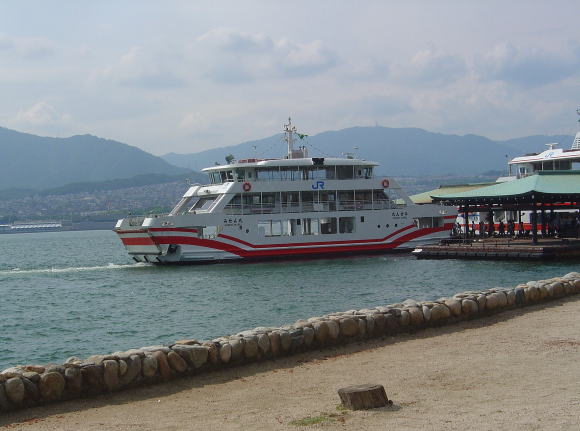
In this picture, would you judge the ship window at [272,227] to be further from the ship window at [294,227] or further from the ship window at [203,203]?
the ship window at [203,203]

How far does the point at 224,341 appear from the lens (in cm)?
1034

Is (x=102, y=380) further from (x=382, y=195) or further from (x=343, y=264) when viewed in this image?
(x=382, y=195)

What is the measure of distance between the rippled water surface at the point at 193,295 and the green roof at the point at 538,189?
3695mm

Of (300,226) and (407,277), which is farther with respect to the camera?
(300,226)

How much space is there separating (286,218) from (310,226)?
163 cm

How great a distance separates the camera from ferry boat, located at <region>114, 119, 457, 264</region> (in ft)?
123

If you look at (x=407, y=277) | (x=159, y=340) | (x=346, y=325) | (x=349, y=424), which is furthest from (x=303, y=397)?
(x=407, y=277)

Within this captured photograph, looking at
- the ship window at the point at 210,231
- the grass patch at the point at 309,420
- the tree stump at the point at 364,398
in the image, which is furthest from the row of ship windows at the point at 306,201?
the grass patch at the point at 309,420

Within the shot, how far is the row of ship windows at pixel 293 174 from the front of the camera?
40.2m

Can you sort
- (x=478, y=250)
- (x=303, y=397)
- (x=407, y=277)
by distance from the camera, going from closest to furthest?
(x=303, y=397) → (x=407, y=277) → (x=478, y=250)

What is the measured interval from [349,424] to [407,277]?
22080 millimetres

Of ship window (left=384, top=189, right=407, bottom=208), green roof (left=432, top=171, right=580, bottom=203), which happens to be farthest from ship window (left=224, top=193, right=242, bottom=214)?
green roof (left=432, top=171, right=580, bottom=203)

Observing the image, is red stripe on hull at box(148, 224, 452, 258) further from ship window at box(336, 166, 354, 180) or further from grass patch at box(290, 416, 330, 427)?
grass patch at box(290, 416, 330, 427)

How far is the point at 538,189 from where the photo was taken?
113 feet
